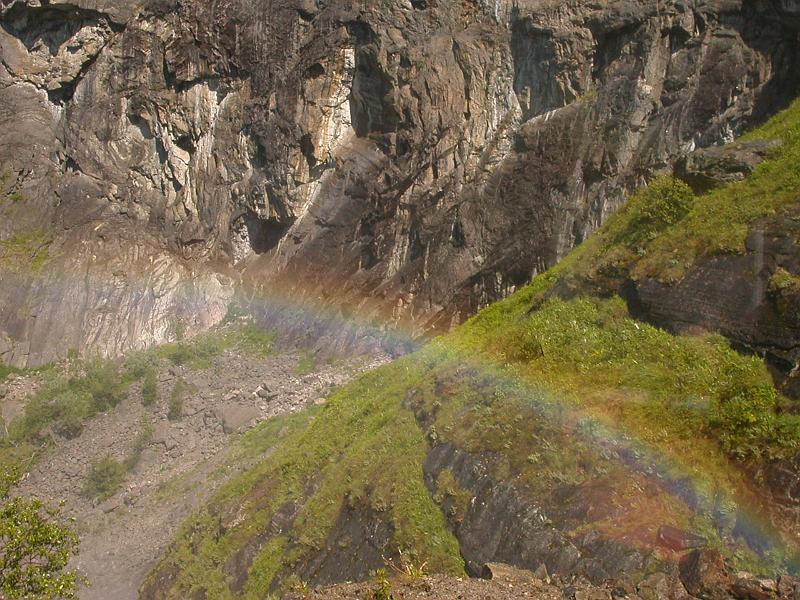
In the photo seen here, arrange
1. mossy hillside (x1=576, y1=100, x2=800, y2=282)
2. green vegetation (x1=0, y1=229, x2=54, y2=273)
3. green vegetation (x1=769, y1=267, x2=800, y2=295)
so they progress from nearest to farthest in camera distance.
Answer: green vegetation (x1=769, y1=267, x2=800, y2=295)
mossy hillside (x1=576, y1=100, x2=800, y2=282)
green vegetation (x1=0, y1=229, x2=54, y2=273)

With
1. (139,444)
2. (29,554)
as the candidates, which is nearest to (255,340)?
(139,444)

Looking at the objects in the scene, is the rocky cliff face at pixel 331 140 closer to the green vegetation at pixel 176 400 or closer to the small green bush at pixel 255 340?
the small green bush at pixel 255 340

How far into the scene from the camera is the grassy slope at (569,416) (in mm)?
7797

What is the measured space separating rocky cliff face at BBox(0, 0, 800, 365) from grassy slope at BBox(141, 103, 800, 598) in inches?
372

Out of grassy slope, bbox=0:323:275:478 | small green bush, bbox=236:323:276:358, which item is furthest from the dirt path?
grassy slope, bbox=0:323:275:478

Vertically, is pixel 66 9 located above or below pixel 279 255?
above

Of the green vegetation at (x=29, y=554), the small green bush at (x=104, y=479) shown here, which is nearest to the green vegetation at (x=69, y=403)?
the small green bush at (x=104, y=479)

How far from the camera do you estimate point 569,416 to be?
9023 millimetres

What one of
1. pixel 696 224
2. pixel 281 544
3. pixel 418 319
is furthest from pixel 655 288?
pixel 418 319

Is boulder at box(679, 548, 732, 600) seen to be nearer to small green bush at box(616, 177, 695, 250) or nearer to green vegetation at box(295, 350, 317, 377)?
small green bush at box(616, 177, 695, 250)

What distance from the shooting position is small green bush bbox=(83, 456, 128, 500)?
22.1 metres

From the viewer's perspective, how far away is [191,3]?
117ft

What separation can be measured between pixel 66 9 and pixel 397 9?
62.1ft

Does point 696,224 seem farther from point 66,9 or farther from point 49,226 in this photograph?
point 66,9
